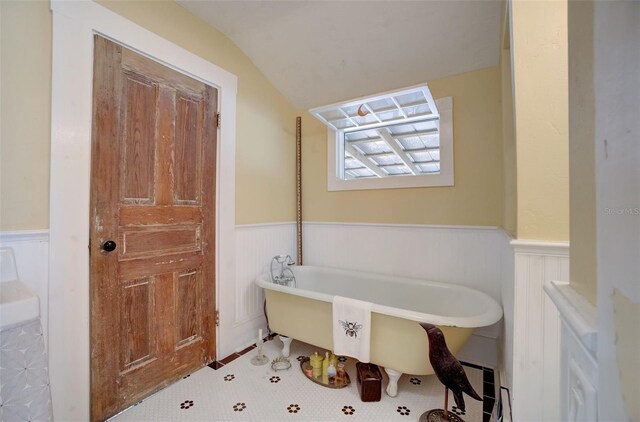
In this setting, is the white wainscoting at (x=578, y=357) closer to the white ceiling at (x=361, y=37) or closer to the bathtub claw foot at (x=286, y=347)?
the bathtub claw foot at (x=286, y=347)

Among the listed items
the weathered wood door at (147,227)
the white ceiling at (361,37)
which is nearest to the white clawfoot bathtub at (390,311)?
the weathered wood door at (147,227)

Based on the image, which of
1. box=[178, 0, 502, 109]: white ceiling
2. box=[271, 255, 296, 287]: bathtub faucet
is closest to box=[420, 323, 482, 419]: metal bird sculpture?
box=[271, 255, 296, 287]: bathtub faucet

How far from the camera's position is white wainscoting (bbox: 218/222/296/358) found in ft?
7.04

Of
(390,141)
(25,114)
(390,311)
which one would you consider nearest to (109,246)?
(25,114)

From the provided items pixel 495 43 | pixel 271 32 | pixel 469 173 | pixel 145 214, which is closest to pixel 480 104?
pixel 495 43

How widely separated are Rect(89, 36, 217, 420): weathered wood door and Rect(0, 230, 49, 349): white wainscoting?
0.18 m

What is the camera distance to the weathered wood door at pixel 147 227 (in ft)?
4.88

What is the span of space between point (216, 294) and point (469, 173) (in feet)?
7.26

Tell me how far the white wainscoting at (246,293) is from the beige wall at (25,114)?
1191 millimetres

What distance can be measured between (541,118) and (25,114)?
2.33 m

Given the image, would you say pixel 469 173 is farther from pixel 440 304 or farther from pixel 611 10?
pixel 611 10

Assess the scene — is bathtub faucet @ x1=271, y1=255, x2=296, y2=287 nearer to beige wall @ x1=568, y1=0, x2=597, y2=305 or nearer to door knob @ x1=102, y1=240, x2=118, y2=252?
door knob @ x1=102, y1=240, x2=118, y2=252

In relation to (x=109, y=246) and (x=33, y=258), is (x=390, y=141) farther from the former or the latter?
(x=33, y=258)

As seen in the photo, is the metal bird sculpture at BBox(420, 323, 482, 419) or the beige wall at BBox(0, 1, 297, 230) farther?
the metal bird sculpture at BBox(420, 323, 482, 419)
